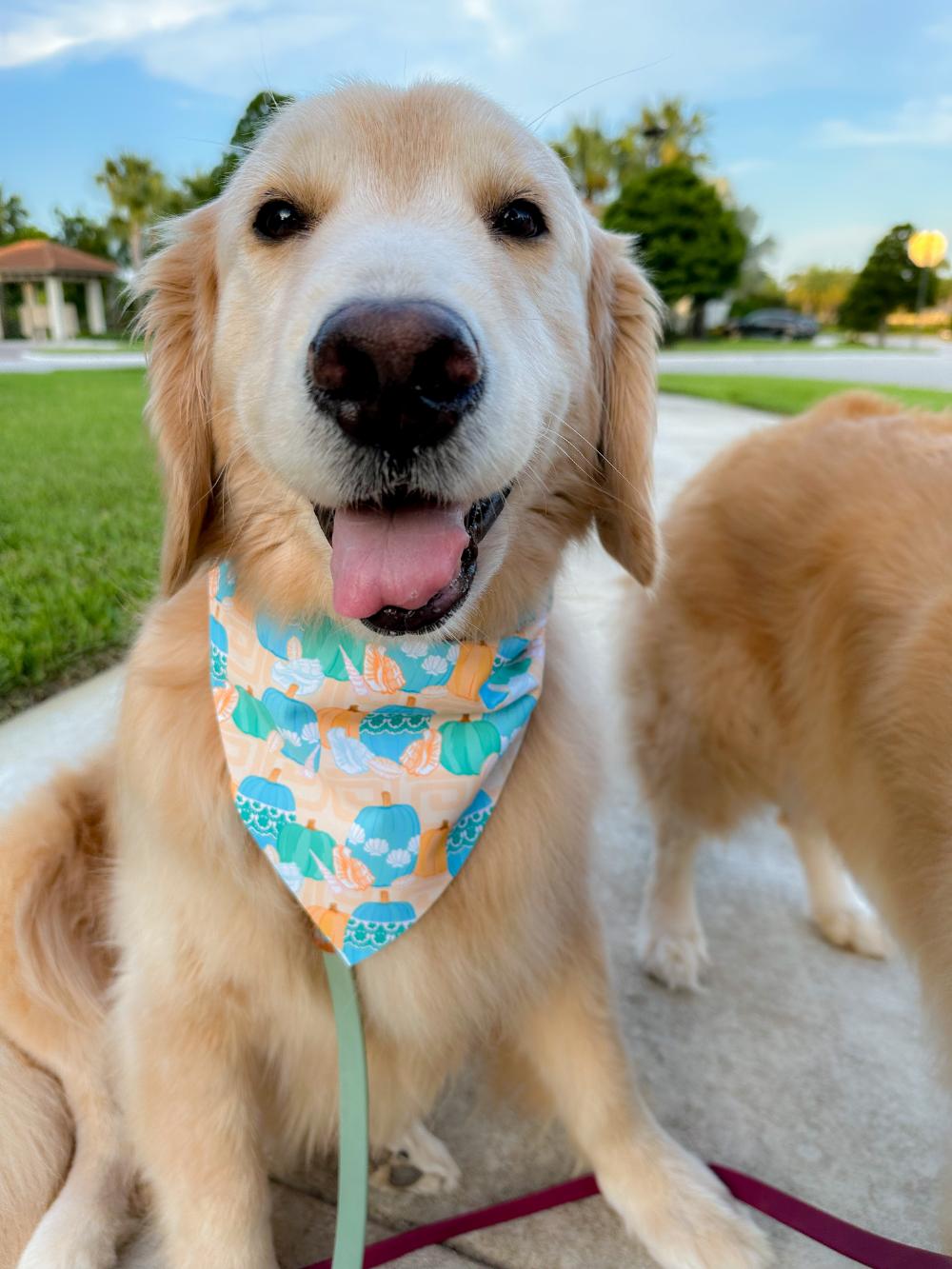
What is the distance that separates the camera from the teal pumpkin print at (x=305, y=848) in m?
1.57

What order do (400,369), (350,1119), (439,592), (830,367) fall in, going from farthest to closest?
1. (830,367)
2. (350,1119)
3. (439,592)
4. (400,369)

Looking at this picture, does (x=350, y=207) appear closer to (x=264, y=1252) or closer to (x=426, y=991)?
(x=426, y=991)

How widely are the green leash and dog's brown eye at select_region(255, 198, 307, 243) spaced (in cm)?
129

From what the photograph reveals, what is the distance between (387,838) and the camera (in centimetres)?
159

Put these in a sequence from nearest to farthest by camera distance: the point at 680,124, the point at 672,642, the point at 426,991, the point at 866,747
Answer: the point at 426,991 < the point at 866,747 < the point at 672,642 < the point at 680,124

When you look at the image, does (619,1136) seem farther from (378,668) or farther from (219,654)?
(219,654)

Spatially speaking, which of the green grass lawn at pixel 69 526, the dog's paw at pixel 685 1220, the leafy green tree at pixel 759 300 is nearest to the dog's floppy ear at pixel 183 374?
the green grass lawn at pixel 69 526

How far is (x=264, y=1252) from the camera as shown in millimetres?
1479

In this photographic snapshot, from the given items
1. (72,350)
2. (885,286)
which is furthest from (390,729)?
(885,286)

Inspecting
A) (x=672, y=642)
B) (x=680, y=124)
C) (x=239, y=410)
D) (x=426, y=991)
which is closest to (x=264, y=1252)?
(x=426, y=991)

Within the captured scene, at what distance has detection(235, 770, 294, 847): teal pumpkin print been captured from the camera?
61.4 inches

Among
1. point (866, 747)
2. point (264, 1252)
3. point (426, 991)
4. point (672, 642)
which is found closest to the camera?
point (264, 1252)

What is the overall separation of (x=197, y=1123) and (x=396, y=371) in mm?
1282

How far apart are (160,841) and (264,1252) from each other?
2.33 ft
